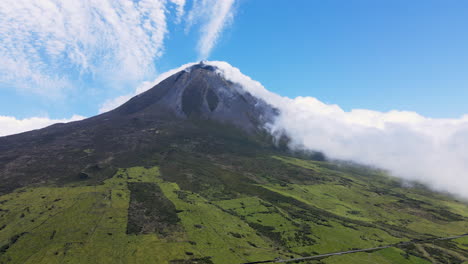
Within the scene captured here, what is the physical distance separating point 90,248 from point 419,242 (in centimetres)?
16350

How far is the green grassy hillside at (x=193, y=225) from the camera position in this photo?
99062 mm

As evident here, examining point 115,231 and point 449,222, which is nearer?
point 115,231

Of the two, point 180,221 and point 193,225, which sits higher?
point 193,225

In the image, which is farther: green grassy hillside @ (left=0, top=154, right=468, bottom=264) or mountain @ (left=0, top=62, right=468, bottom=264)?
mountain @ (left=0, top=62, right=468, bottom=264)

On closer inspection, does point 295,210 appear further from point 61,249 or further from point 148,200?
point 61,249

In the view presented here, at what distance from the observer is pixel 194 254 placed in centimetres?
10106

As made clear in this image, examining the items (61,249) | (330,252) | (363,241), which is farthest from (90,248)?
(363,241)

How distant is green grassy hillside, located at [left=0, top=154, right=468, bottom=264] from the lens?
9906 centimetres

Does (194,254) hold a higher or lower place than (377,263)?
lower

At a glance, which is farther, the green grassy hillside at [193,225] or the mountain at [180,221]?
the mountain at [180,221]

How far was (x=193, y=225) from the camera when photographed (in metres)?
125

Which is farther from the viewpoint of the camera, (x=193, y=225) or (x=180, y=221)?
(x=180, y=221)

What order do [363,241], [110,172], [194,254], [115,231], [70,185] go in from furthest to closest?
[110,172] → [70,185] → [363,241] → [115,231] → [194,254]

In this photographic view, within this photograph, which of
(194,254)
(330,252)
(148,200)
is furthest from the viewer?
(148,200)
